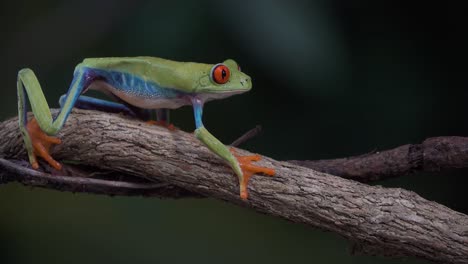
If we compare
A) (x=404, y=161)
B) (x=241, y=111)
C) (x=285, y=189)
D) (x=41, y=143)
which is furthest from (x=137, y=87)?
(x=241, y=111)

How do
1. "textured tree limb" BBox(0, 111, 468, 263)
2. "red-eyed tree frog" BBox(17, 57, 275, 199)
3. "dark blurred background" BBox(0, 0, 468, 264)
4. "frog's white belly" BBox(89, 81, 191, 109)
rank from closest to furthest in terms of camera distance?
"textured tree limb" BBox(0, 111, 468, 263)
"red-eyed tree frog" BBox(17, 57, 275, 199)
"frog's white belly" BBox(89, 81, 191, 109)
"dark blurred background" BBox(0, 0, 468, 264)

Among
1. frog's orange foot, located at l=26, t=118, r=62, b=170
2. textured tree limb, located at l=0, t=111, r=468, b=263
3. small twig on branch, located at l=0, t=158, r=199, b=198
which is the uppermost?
textured tree limb, located at l=0, t=111, r=468, b=263

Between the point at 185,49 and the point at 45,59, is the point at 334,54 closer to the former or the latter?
the point at 185,49

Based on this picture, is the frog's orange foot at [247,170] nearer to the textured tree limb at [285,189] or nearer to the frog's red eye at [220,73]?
the textured tree limb at [285,189]

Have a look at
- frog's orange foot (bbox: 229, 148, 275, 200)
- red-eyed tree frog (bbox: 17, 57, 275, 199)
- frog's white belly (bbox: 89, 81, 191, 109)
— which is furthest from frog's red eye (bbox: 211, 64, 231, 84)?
frog's orange foot (bbox: 229, 148, 275, 200)

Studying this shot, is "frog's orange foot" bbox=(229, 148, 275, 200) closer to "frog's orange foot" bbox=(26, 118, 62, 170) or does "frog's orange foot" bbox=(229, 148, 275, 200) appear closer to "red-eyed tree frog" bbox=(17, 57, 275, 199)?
"red-eyed tree frog" bbox=(17, 57, 275, 199)
